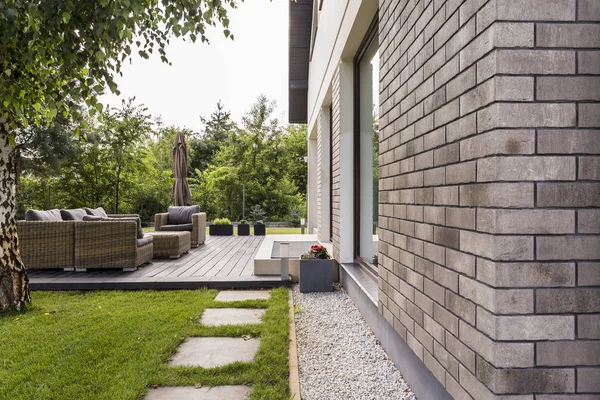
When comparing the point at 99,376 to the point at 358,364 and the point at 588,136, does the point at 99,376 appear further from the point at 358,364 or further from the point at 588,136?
the point at 588,136

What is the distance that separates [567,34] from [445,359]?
1266mm

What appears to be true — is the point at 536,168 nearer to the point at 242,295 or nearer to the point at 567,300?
the point at 567,300

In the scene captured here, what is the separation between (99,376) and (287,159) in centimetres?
1687

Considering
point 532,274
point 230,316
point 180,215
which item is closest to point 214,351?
point 230,316

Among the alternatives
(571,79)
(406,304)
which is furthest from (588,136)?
(406,304)

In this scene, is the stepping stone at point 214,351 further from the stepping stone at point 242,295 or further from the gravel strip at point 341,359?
the stepping stone at point 242,295

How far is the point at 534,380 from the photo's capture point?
125 centimetres

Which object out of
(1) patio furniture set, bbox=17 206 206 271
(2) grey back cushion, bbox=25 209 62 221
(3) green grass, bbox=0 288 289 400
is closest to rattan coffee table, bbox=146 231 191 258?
(1) patio furniture set, bbox=17 206 206 271

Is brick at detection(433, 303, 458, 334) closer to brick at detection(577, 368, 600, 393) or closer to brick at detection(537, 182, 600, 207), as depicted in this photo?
brick at detection(577, 368, 600, 393)

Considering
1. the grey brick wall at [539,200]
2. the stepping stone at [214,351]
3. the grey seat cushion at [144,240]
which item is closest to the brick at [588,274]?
the grey brick wall at [539,200]

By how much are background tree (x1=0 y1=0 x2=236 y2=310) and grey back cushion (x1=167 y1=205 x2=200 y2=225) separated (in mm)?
4831

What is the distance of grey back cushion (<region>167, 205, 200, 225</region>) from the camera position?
889cm

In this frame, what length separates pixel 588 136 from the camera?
1.25 m

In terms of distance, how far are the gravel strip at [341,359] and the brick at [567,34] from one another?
184cm
